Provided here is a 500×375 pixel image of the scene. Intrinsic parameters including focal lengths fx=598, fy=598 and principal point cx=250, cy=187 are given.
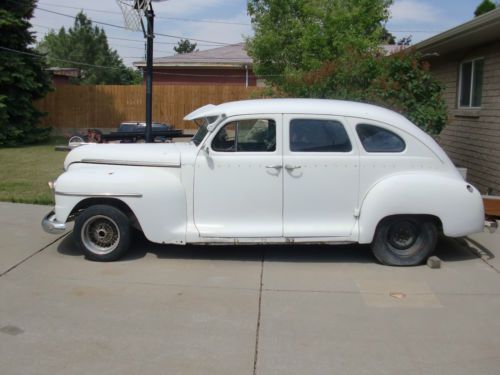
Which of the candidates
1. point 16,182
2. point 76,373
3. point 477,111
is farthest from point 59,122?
point 76,373

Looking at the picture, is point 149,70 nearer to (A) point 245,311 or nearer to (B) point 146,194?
(B) point 146,194

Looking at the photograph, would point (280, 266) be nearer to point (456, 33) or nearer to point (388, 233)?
point (388, 233)

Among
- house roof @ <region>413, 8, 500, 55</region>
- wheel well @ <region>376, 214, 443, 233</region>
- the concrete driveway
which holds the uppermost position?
house roof @ <region>413, 8, 500, 55</region>

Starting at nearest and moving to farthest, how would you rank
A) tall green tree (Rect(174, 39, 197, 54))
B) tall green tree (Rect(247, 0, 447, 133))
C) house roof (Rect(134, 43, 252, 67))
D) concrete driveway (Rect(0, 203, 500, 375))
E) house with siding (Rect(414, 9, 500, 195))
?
concrete driveway (Rect(0, 203, 500, 375)) < tall green tree (Rect(247, 0, 447, 133)) < house with siding (Rect(414, 9, 500, 195)) < house roof (Rect(134, 43, 252, 67)) < tall green tree (Rect(174, 39, 197, 54))

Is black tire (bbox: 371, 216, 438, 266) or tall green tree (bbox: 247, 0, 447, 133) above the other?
tall green tree (bbox: 247, 0, 447, 133)

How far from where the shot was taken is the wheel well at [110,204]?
6.50 meters

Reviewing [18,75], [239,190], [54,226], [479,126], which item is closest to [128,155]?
[54,226]

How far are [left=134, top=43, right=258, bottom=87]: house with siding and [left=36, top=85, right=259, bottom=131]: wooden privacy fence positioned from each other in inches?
134

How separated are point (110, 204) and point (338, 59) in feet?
22.7

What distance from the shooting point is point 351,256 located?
6945 mm

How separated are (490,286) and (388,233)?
1.16m

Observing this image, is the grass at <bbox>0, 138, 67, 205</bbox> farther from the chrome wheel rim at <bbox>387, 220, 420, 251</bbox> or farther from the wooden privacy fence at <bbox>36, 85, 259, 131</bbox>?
the chrome wheel rim at <bbox>387, 220, 420, 251</bbox>

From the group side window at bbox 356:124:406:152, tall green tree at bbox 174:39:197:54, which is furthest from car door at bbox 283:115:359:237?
tall green tree at bbox 174:39:197:54

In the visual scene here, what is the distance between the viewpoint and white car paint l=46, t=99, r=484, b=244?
6.34 meters
